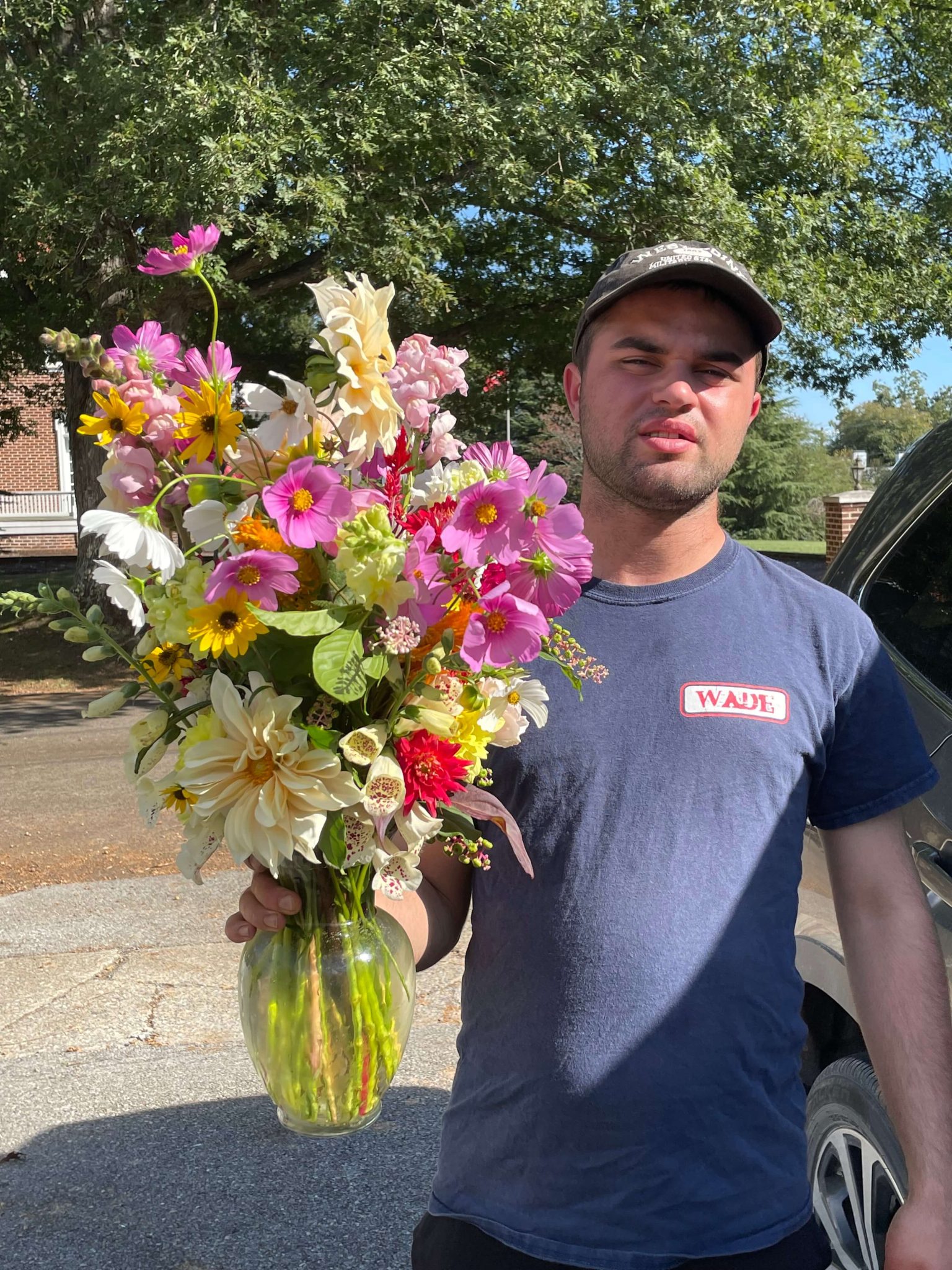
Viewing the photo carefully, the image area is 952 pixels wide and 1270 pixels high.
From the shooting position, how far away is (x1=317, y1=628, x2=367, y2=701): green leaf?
139cm

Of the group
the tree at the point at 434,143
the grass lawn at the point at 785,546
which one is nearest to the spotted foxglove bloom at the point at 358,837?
the tree at the point at 434,143

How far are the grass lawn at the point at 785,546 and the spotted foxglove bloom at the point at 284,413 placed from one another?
30.3m

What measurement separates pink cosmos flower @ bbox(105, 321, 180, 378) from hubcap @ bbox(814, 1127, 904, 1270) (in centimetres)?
188

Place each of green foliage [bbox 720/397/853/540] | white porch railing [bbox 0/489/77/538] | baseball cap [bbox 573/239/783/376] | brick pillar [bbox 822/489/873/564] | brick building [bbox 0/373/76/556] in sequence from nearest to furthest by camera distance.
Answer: baseball cap [bbox 573/239/783/376], brick pillar [bbox 822/489/873/564], brick building [bbox 0/373/76/556], white porch railing [bbox 0/489/77/538], green foliage [bbox 720/397/853/540]

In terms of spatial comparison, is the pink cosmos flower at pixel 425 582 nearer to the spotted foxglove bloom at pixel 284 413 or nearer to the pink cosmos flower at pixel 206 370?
the spotted foxglove bloom at pixel 284 413

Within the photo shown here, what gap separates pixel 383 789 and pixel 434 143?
1102 cm

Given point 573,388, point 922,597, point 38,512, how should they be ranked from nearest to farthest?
point 573,388 < point 922,597 < point 38,512

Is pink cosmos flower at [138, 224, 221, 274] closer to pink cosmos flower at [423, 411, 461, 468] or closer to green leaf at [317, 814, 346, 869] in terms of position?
pink cosmos flower at [423, 411, 461, 468]

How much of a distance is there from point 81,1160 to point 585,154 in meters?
10.6

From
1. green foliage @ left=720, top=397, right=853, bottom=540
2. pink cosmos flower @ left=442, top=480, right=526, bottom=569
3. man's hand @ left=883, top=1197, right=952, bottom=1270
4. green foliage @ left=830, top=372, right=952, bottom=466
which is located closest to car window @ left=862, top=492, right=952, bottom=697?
man's hand @ left=883, top=1197, right=952, bottom=1270

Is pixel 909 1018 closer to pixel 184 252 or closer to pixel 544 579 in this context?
pixel 544 579

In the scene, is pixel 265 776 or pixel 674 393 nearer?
pixel 265 776

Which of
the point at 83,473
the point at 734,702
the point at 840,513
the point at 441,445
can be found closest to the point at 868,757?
the point at 734,702

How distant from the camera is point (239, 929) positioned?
1.68 metres
